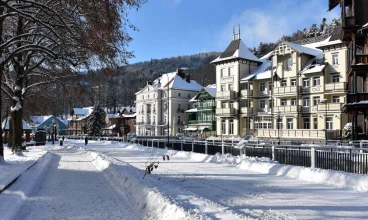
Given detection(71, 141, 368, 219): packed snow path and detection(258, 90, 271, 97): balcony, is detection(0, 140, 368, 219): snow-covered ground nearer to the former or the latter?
detection(71, 141, 368, 219): packed snow path

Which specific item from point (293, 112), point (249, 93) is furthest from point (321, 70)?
point (249, 93)

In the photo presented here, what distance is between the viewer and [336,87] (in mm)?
42156

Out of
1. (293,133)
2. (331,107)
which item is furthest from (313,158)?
(331,107)

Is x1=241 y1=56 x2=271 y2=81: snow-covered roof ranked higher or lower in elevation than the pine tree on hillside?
higher

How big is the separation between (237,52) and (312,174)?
47.1 m

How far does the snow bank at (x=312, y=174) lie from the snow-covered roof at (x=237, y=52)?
140 ft

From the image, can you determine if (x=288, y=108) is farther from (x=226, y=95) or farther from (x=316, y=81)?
(x=226, y=95)

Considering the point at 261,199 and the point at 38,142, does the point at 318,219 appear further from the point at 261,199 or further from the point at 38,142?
the point at 38,142

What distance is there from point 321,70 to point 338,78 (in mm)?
2352

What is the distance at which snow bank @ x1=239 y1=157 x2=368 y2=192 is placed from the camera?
33.9 feet

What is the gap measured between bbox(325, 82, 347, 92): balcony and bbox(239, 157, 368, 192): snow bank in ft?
97.7

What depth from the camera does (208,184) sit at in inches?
449

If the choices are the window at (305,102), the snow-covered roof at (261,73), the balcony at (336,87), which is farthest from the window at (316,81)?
the snow-covered roof at (261,73)

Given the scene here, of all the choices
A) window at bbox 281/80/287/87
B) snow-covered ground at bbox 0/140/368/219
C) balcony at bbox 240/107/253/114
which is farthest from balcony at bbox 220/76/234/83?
snow-covered ground at bbox 0/140/368/219
